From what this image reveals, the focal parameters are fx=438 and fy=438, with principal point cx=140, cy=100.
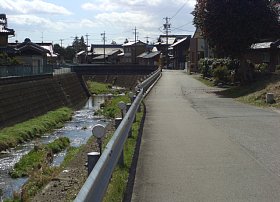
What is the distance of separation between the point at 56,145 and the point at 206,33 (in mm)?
16534

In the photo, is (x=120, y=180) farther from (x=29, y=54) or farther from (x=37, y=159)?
(x=29, y=54)

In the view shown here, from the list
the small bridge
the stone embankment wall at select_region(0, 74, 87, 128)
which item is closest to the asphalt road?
the stone embankment wall at select_region(0, 74, 87, 128)

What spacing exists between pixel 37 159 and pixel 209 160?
8714mm

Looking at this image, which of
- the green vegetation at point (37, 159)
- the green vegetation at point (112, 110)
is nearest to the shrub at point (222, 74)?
the green vegetation at point (112, 110)

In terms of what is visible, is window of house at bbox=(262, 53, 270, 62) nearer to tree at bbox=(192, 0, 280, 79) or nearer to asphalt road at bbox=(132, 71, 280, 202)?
tree at bbox=(192, 0, 280, 79)

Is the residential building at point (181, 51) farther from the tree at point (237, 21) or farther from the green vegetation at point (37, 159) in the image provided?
the green vegetation at point (37, 159)

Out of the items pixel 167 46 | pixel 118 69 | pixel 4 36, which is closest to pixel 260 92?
pixel 4 36

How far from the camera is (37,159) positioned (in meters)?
15.4

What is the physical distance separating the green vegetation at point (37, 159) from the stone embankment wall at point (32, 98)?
7.52 meters

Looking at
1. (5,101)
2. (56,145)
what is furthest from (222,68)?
(56,145)

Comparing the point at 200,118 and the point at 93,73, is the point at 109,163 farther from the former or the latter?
the point at 93,73

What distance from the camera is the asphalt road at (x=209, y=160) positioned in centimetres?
614

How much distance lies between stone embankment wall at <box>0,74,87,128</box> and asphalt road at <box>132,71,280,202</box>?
50.4 ft

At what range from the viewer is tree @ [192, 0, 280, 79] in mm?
29413
